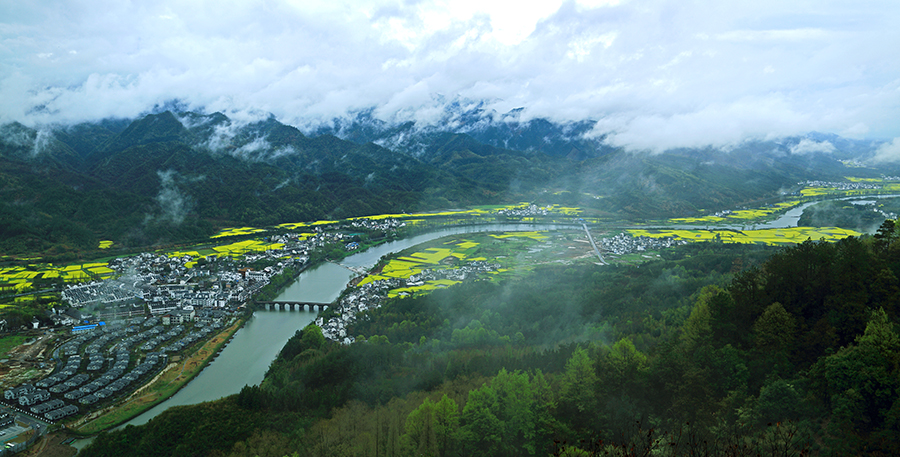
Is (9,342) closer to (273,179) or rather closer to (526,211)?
(273,179)

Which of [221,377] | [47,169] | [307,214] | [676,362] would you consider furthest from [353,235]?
[676,362]

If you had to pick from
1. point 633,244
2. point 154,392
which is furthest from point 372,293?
point 633,244

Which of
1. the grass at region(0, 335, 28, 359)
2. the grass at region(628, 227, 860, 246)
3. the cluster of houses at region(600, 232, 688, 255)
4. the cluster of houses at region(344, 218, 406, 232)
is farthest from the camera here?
the cluster of houses at region(344, 218, 406, 232)

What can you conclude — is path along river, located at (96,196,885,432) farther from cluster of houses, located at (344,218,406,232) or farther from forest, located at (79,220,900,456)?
cluster of houses, located at (344,218,406,232)

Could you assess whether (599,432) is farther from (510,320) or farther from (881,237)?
(510,320)

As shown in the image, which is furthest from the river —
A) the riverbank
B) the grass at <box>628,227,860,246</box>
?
the grass at <box>628,227,860,246</box>
